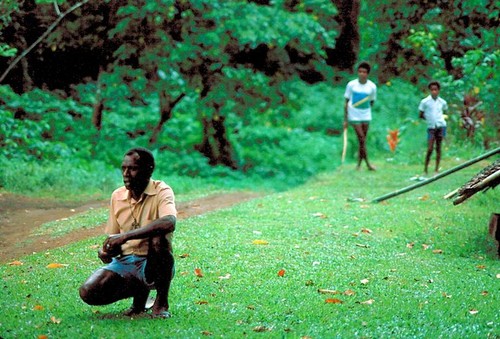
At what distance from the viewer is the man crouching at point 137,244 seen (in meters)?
5.96

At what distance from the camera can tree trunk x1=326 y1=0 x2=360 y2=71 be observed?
94.9ft

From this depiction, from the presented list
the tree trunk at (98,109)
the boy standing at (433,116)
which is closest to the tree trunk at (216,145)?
the tree trunk at (98,109)

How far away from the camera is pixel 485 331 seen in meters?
6.18

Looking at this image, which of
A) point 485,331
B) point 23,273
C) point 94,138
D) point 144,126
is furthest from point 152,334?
point 144,126

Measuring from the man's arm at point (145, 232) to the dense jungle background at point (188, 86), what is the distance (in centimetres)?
968

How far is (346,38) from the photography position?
3000 centimetres

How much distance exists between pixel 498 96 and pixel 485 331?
12.0 m

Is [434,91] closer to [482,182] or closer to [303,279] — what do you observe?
[482,182]

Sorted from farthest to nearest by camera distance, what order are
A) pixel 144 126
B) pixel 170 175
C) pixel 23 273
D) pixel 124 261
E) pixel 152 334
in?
pixel 144 126 → pixel 170 175 → pixel 23 273 → pixel 124 261 → pixel 152 334

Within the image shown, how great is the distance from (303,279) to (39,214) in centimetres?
623

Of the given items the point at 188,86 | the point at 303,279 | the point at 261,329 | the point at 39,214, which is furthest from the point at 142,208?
the point at 188,86

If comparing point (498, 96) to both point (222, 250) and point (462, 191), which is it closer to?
point (462, 191)

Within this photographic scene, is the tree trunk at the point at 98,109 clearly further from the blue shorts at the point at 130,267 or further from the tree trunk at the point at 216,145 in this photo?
the blue shorts at the point at 130,267

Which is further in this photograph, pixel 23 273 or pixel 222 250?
pixel 222 250
